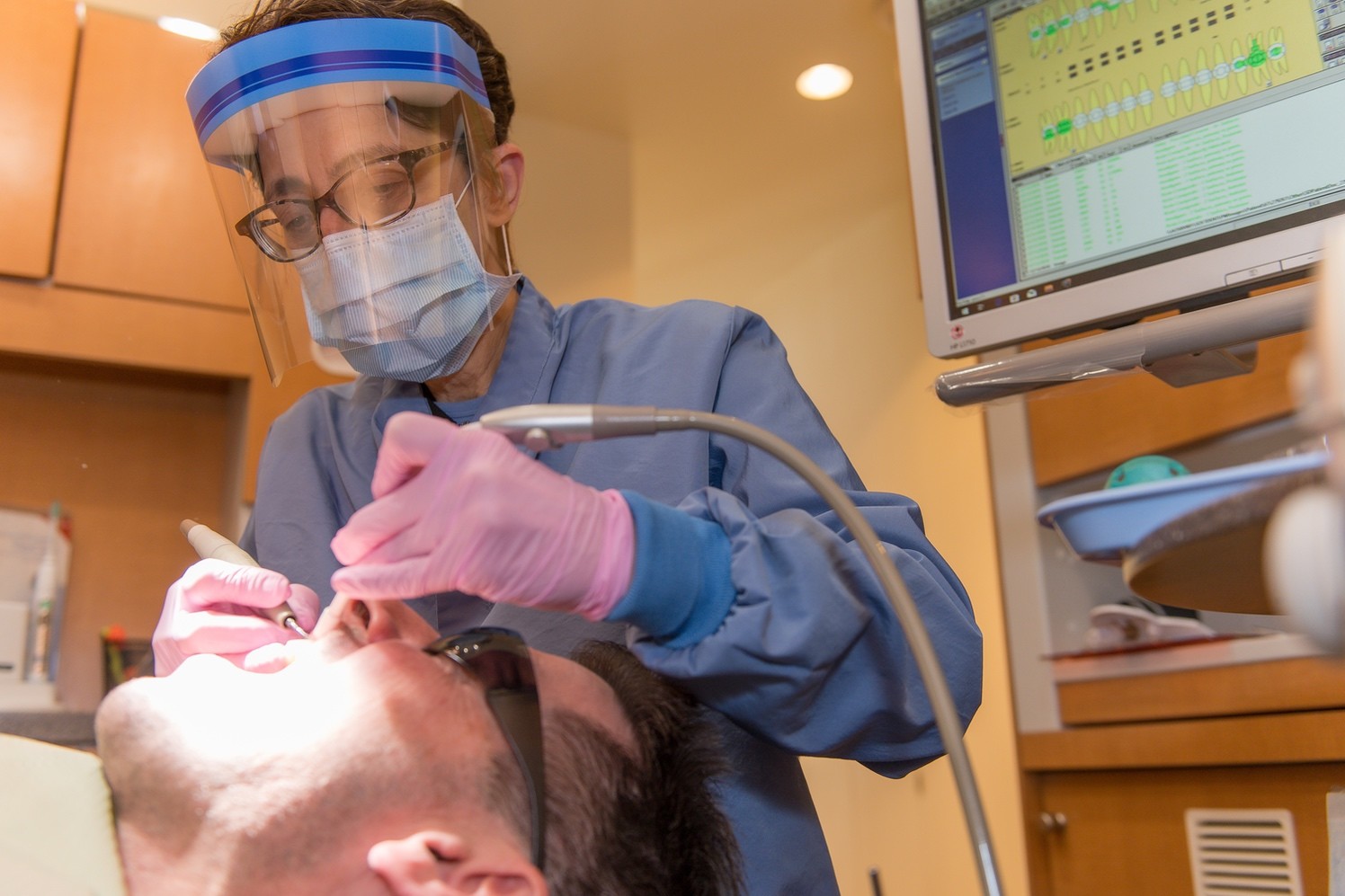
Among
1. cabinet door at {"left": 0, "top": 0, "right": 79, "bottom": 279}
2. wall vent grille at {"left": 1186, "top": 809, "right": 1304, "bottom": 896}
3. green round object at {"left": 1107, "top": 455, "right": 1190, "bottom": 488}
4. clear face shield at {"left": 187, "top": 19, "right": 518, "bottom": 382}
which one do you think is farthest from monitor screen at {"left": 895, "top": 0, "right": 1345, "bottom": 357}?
cabinet door at {"left": 0, "top": 0, "right": 79, "bottom": 279}

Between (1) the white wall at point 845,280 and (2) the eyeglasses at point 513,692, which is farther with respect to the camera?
(1) the white wall at point 845,280

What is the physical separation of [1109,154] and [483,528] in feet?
2.81

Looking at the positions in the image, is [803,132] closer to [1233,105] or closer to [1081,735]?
[1081,735]

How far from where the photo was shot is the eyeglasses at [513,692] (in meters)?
0.85

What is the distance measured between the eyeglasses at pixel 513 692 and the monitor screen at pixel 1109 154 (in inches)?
27.8

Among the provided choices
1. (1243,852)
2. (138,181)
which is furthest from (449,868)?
(138,181)

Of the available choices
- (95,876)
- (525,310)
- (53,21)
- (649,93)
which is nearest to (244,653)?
(95,876)

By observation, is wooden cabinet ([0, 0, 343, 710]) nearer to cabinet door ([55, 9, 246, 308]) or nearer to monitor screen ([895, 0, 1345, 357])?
cabinet door ([55, 9, 246, 308])

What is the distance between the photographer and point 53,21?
2191 millimetres

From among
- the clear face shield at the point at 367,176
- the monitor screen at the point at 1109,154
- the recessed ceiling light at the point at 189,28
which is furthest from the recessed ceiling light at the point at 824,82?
the clear face shield at the point at 367,176

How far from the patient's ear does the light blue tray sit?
1.53 ft

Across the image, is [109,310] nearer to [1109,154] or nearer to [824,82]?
[1109,154]

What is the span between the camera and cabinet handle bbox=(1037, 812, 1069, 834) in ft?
6.84

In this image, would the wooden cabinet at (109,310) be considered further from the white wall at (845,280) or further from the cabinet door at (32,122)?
the white wall at (845,280)
